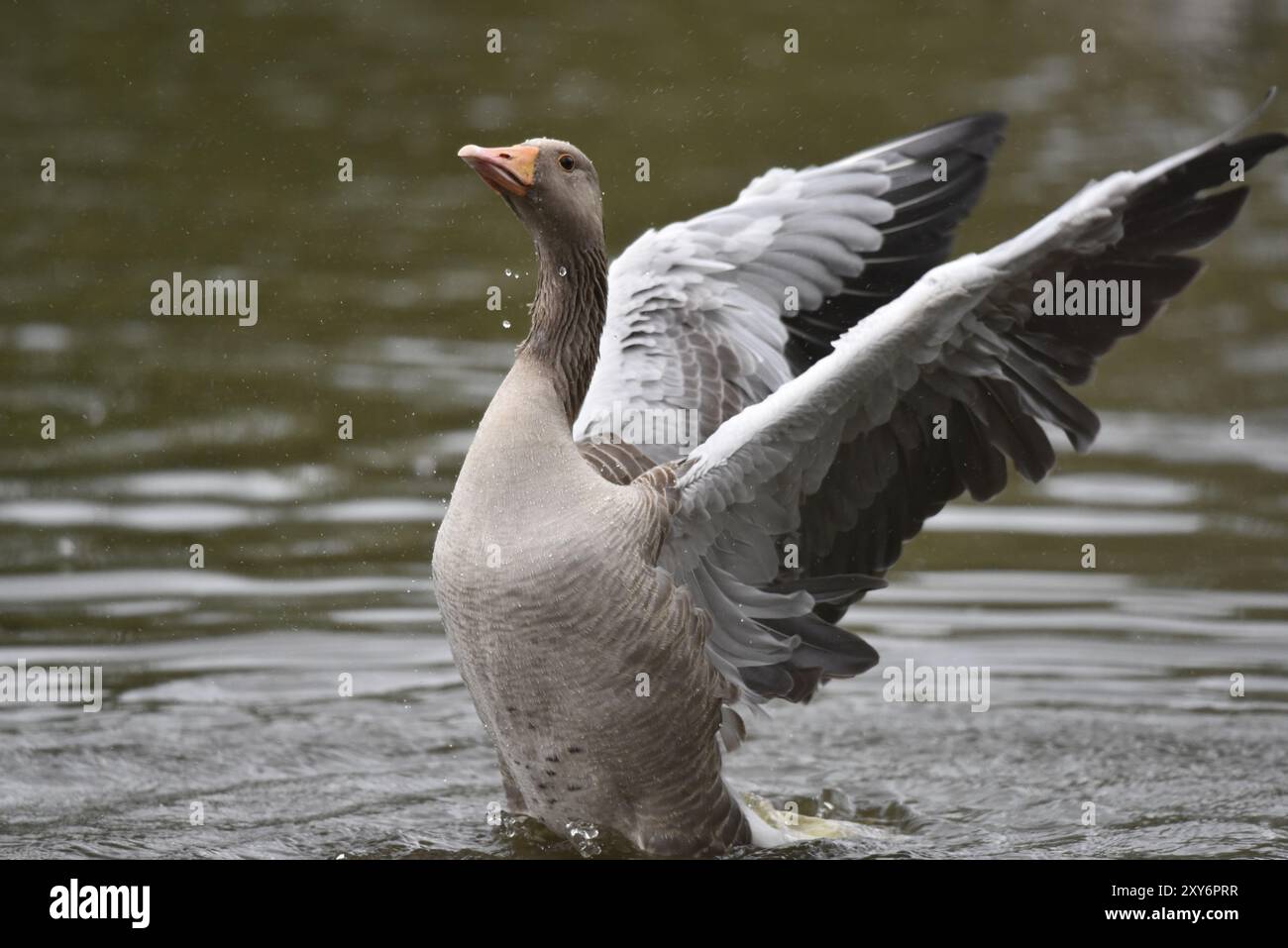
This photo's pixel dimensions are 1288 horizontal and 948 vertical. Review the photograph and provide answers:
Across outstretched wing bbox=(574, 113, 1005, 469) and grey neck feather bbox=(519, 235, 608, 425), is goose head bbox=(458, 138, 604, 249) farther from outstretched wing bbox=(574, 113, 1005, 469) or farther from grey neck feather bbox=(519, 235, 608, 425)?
outstretched wing bbox=(574, 113, 1005, 469)

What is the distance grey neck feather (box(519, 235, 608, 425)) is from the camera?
6891 millimetres

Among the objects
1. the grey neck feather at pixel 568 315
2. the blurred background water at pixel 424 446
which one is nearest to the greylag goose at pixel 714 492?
the grey neck feather at pixel 568 315

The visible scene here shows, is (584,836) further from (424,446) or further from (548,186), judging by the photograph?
(424,446)

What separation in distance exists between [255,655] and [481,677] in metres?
2.80

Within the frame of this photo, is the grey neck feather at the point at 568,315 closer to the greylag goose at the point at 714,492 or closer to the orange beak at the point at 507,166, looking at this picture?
the greylag goose at the point at 714,492

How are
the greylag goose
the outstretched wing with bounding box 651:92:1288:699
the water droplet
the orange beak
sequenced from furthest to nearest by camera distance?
the water droplet → the orange beak → the greylag goose → the outstretched wing with bounding box 651:92:1288:699

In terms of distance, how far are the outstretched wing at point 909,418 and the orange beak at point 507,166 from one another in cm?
108

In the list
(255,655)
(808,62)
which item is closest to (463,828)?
(255,655)

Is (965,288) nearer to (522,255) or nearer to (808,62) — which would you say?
(522,255)

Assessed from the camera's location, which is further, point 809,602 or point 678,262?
point 678,262

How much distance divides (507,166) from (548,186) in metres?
0.17

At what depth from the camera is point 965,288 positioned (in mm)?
6172

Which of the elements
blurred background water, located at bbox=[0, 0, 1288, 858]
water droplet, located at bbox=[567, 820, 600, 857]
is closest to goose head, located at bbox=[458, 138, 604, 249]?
water droplet, located at bbox=[567, 820, 600, 857]

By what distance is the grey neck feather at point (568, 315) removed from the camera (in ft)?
22.6
